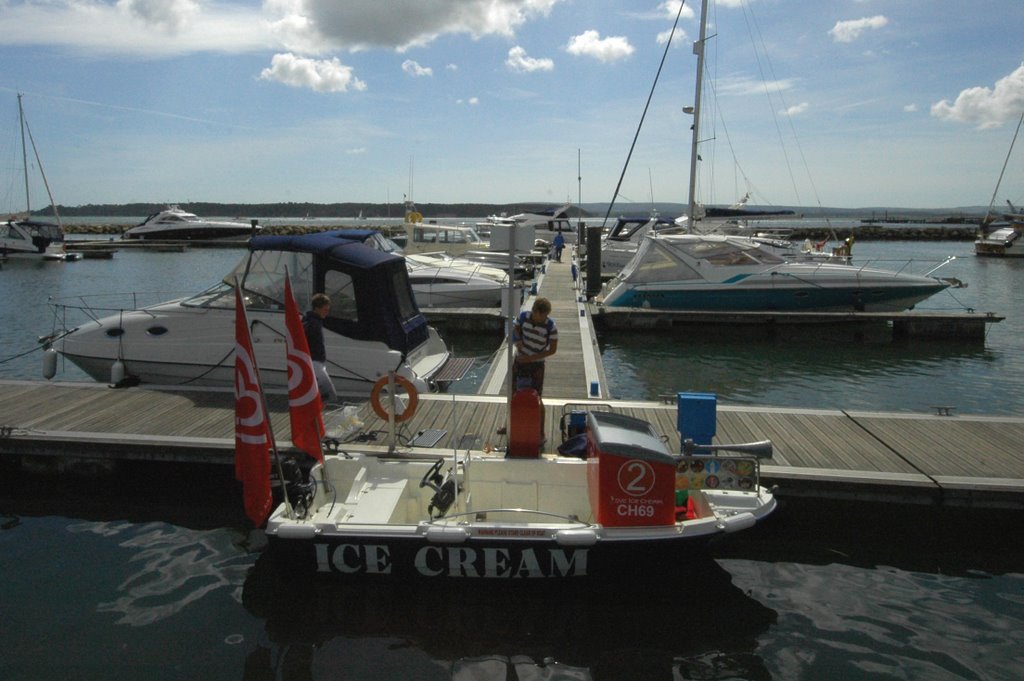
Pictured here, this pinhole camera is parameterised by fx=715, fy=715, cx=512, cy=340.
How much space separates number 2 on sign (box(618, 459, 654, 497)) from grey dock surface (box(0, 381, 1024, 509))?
2090 mm

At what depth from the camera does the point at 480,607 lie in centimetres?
615

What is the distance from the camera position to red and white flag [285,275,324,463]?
6152 mm

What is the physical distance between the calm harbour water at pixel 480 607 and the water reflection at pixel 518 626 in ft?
0.05

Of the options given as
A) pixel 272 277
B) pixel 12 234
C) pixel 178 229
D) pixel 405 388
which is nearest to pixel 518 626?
pixel 405 388

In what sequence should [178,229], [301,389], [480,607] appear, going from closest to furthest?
[480,607], [301,389], [178,229]

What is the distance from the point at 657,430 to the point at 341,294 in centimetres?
489

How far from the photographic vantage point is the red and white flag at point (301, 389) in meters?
6.15

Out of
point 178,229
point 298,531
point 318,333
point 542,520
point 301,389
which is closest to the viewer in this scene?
point 298,531

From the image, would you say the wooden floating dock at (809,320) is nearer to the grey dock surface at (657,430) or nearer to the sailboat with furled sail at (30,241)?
the grey dock surface at (657,430)

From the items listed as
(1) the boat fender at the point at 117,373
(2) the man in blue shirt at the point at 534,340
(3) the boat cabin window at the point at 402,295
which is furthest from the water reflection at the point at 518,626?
(1) the boat fender at the point at 117,373

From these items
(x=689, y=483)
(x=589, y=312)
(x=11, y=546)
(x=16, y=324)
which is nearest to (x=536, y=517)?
(x=689, y=483)

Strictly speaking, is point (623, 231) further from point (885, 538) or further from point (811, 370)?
point (885, 538)

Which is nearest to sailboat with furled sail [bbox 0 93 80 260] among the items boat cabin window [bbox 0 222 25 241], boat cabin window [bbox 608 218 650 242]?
boat cabin window [bbox 0 222 25 241]

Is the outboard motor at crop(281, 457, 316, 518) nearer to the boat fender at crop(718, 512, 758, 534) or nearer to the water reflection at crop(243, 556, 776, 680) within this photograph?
the water reflection at crop(243, 556, 776, 680)
